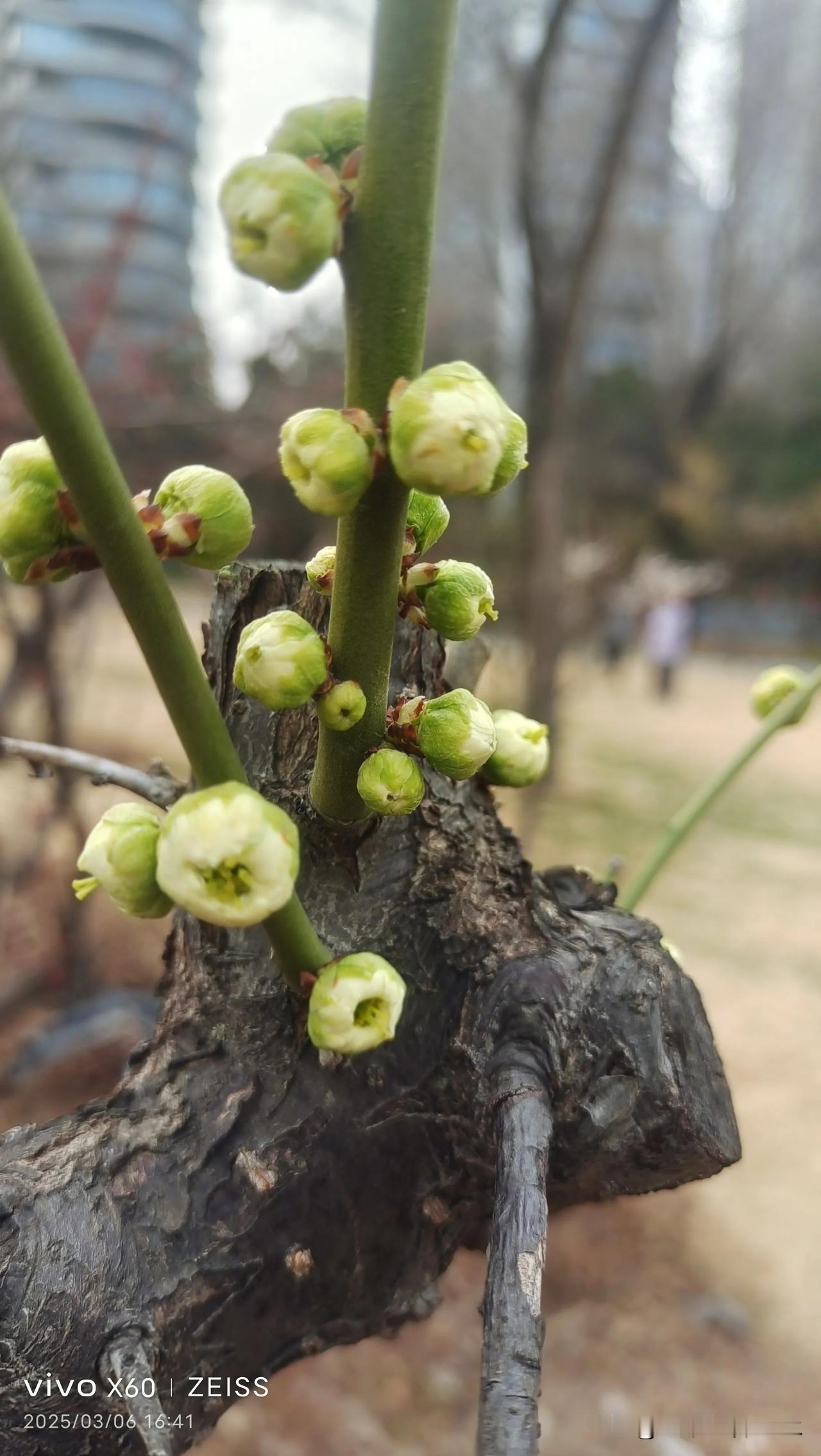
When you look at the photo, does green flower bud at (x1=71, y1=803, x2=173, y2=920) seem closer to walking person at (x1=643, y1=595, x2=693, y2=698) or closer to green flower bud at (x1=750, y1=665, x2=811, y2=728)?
green flower bud at (x1=750, y1=665, x2=811, y2=728)

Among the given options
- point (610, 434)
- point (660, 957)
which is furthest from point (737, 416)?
point (660, 957)

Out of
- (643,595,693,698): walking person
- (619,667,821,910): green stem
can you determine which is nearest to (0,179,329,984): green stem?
(619,667,821,910): green stem

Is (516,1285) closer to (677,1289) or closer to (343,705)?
(343,705)

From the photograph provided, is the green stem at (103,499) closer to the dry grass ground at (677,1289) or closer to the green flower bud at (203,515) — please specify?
the green flower bud at (203,515)

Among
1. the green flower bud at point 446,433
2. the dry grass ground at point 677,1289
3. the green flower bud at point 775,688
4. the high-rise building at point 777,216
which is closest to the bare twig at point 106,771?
the green flower bud at point 446,433

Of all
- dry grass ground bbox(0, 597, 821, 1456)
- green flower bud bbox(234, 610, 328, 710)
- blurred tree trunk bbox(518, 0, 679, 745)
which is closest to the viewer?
green flower bud bbox(234, 610, 328, 710)

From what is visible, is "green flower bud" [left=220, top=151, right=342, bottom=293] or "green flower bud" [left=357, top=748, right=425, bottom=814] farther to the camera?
"green flower bud" [left=357, top=748, right=425, bottom=814]

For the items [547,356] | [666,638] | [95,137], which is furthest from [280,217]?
[666,638]

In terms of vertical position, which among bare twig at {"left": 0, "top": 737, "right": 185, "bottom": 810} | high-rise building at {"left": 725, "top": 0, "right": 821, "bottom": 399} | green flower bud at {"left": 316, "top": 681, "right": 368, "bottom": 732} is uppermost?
high-rise building at {"left": 725, "top": 0, "right": 821, "bottom": 399}
